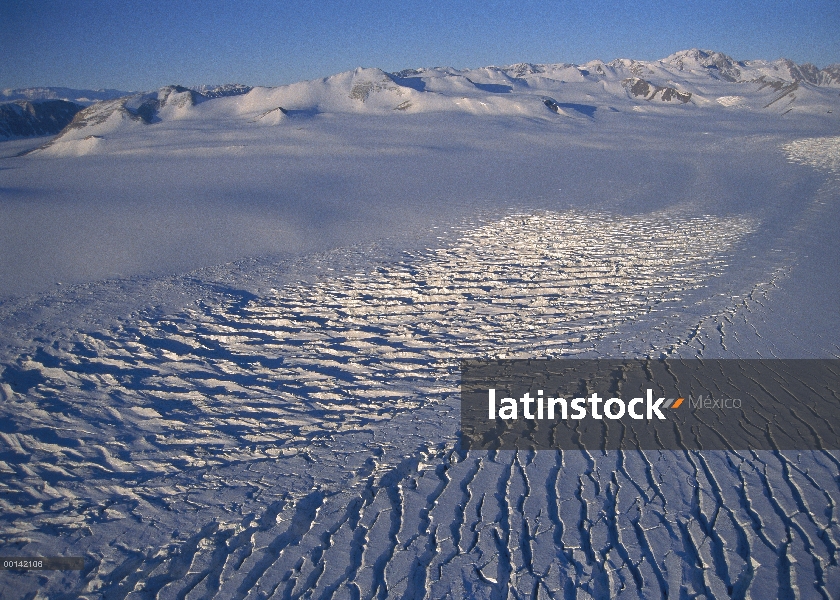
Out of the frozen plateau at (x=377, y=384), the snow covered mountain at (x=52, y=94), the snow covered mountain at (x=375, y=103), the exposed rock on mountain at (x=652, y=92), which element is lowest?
the frozen plateau at (x=377, y=384)

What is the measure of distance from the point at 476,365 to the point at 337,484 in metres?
2.42

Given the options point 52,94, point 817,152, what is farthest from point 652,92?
point 52,94

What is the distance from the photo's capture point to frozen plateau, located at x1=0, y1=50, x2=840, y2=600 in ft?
11.7

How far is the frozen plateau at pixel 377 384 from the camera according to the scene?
3.56 meters

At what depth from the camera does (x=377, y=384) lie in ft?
19.0

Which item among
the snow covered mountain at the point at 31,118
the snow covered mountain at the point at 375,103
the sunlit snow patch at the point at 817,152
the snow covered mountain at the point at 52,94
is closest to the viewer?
the sunlit snow patch at the point at 817,152

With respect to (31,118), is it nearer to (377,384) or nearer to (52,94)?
(377,384)

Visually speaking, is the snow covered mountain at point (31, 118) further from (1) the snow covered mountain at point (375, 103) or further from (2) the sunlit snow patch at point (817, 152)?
(2) the sunlit snow patch at point (817, 152)

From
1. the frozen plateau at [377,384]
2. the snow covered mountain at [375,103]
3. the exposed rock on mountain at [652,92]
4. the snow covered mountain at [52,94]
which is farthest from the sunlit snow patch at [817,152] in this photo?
the snow covered mountain at [52,94]

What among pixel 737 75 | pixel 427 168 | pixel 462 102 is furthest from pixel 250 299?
pixel 737 75

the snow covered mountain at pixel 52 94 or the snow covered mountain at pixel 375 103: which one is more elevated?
the snow covered mountain at pixel 52 94

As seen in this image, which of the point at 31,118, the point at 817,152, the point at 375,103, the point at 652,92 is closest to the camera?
the point at 817,152

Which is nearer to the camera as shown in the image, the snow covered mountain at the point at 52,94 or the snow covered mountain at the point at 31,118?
the snow covered mountain at the point at 31,118

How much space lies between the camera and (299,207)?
1540 cm
